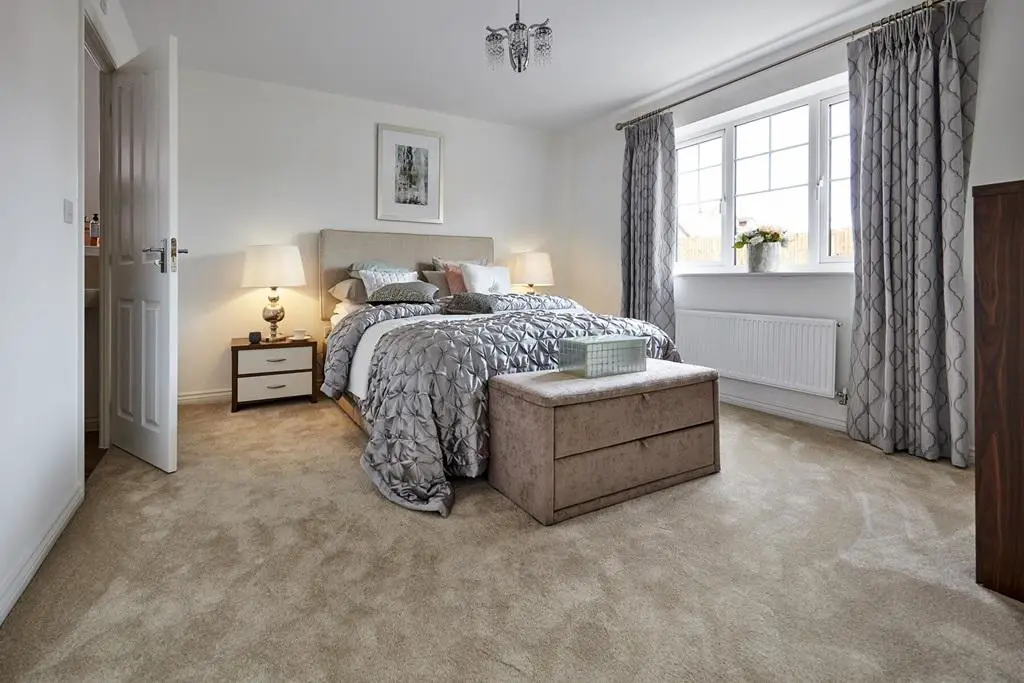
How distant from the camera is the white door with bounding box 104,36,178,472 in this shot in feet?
7.82

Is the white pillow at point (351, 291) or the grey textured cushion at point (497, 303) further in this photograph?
the white pillow at point (351, 291)

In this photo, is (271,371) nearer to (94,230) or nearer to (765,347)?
(94,230)

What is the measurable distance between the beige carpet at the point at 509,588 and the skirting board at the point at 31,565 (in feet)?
0.11

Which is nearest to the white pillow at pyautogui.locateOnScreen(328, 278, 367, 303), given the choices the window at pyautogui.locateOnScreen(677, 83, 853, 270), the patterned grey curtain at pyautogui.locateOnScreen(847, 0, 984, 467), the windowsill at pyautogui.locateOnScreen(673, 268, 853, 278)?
the windowsill at pyautogui.locateOnScreen(673, 268, 853, 278)

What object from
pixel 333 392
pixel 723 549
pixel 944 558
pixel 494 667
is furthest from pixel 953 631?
pixel 333 392

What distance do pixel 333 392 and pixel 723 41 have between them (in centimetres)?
328

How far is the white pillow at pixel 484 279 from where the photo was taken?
4.16 m

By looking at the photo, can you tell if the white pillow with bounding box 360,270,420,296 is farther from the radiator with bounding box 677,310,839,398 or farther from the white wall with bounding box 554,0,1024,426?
the radiator with bounding box 677,310,839,398

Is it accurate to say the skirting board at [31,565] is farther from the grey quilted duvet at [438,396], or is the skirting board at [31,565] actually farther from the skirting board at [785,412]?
the skirting board at [785,412]

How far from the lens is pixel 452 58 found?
3.63 meters

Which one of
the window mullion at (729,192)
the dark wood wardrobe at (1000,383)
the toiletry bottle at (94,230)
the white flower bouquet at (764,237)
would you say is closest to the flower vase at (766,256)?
the white flower bouquet at (764,237)

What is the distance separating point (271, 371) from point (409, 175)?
204 cm

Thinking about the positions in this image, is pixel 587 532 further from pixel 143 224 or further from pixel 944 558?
pixel 143 224

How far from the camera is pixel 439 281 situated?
173 inches
